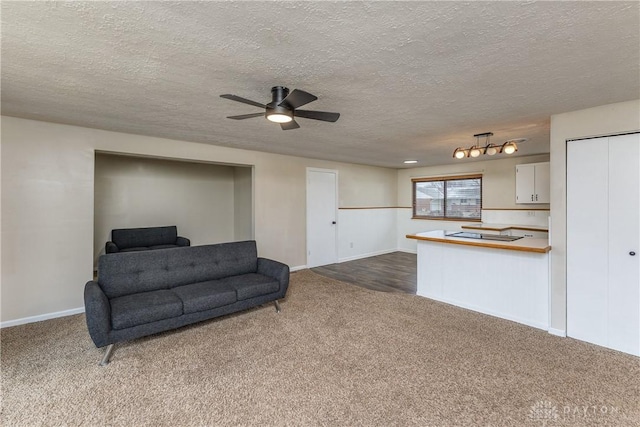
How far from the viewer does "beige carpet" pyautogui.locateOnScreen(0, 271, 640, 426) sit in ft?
5.96

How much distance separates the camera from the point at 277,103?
7.21ft

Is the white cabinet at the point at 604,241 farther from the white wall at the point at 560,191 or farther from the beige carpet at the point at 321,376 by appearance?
the beige carpet at the point at 321,376

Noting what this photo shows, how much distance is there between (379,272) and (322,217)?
1650 millimetres

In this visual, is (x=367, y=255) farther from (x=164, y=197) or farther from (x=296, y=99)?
(x=296, y=99)

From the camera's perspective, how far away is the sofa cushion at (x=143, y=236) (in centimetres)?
505

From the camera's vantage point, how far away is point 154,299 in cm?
275

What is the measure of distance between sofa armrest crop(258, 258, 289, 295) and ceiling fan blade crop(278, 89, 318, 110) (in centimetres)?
203

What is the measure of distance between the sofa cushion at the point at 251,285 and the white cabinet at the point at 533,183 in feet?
16.3

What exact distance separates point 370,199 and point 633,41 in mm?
5532

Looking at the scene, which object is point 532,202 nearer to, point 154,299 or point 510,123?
point 510,123

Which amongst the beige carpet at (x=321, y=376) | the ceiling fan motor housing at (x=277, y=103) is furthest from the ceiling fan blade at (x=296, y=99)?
the beige carpet at (x=321, y=376)

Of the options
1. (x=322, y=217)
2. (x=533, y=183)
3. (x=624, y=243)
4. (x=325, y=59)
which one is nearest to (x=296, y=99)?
(x=325, y=59)

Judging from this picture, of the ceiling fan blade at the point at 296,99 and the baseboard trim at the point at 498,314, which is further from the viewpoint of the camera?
the baseboard trim at the point at 498,314

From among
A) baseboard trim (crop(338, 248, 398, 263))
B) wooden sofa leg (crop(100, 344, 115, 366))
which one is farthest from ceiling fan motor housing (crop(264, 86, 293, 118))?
baseboard trim (crop(338, 248, 398, 263))
